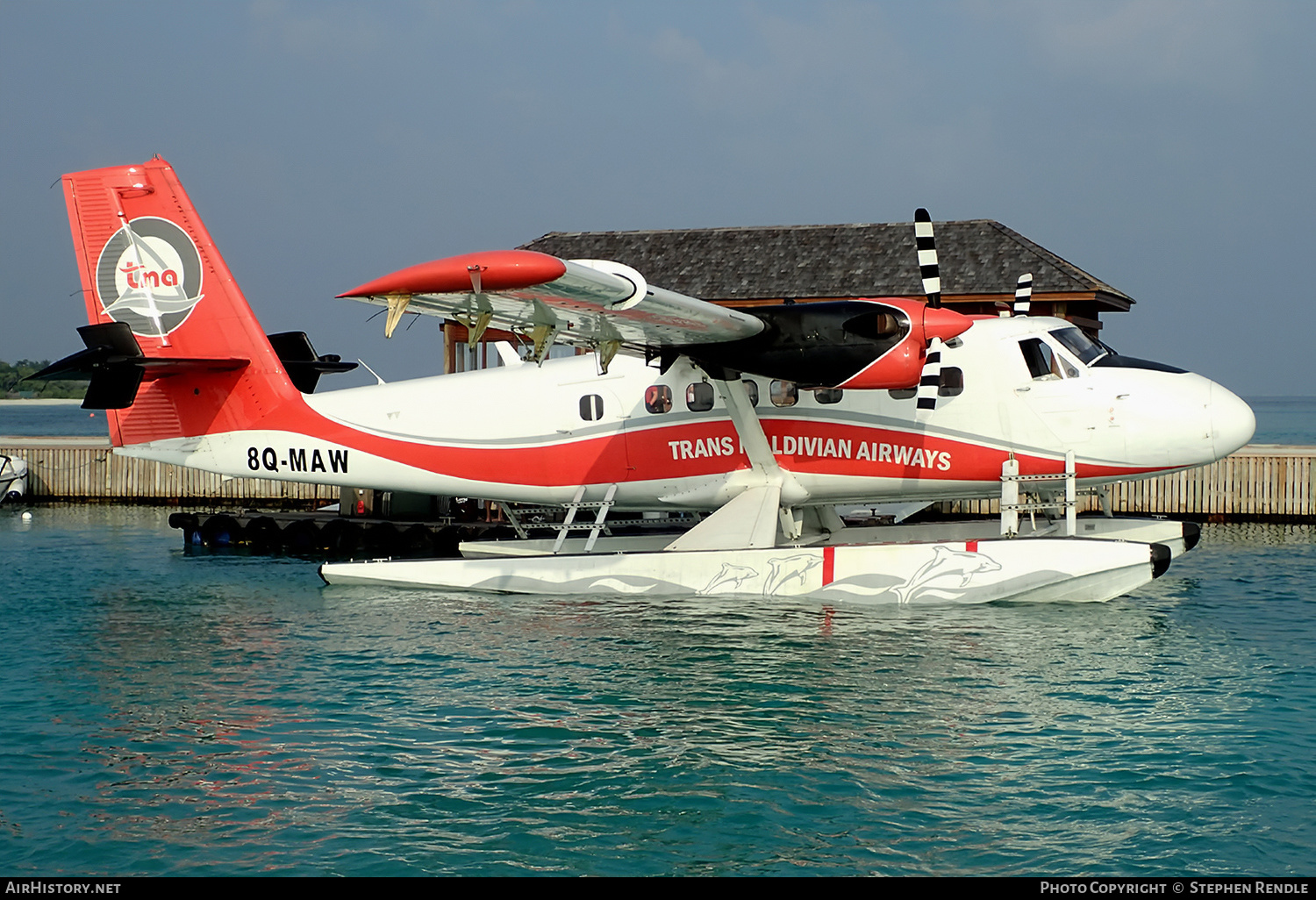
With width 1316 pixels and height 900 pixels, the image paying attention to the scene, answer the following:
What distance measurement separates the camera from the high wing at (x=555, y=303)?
36.7 ft

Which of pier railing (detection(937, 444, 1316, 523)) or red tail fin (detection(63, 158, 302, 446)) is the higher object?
red tail fin (detection(63, 158, 302, 446))

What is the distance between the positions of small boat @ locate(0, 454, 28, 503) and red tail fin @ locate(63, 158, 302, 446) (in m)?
16.9

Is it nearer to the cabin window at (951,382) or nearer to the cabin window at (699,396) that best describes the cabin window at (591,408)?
the cabin window at (699,396)

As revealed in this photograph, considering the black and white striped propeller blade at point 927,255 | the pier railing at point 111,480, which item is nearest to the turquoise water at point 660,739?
the black and white striped propeller blade at point 927,255

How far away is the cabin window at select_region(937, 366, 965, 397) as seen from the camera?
49.5 feet

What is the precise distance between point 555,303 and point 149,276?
25.7 feet

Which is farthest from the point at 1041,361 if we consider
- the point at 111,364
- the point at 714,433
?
the point at 111,364

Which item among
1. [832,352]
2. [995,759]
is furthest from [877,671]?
[832,352]

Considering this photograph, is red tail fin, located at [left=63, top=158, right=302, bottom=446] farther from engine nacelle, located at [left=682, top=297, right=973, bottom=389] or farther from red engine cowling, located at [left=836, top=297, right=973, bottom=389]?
red engine cowling, located at [left=836, top=297, right=973, bottom=389]

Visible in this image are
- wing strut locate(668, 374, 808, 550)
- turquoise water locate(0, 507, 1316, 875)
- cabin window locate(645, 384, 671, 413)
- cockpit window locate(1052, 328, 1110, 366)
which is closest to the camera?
turquoise water locate(0, 507, 1316, 875)

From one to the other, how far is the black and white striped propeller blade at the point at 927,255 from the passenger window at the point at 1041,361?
4.49 ft

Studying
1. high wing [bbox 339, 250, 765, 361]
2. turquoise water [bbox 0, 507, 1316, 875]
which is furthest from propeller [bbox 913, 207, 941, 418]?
turquoise water [bbox 0, 507, 1316, 875]

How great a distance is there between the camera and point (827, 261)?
26000 mm

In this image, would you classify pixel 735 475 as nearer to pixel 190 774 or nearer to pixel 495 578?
pixel 495 578
